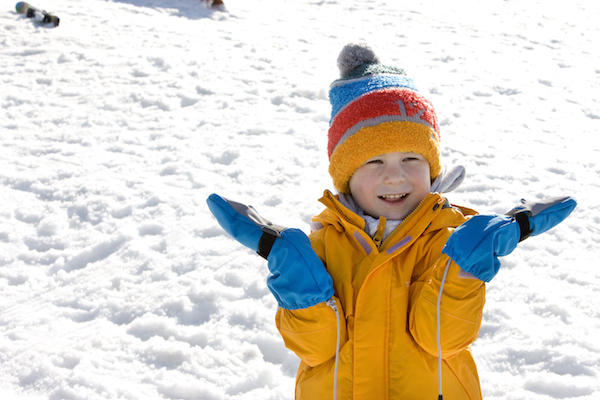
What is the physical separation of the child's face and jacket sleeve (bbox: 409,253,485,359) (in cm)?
27

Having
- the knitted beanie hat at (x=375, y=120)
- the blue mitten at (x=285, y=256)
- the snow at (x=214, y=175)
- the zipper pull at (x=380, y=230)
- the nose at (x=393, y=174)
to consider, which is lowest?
the snow at (x=214, y=175)

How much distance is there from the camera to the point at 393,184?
1.62m

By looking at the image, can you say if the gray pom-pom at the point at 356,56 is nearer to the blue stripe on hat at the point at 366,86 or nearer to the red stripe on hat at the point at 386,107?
the blue stripe on hat at the point at 366,86

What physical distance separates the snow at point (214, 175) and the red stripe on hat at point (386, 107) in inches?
45.5

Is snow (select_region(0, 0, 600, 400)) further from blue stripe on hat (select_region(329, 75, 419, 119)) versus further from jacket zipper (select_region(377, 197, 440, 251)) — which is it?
blue stripe on hat (select_region(329, 75, 419, 119))

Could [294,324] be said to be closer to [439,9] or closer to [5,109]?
[5,109]

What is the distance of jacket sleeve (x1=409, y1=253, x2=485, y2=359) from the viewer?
138 centimetres

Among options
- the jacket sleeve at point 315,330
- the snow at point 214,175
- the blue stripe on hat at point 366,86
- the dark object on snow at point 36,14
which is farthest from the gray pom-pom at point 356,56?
the dark object on snow at point 36,14

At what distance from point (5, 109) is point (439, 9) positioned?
6762 millimetres

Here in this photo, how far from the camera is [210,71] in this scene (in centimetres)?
540

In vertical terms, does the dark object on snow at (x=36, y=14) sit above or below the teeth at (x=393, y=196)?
below

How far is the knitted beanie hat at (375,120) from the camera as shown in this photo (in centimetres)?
166

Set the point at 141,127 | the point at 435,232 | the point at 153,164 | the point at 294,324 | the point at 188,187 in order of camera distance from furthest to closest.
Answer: the point at 141,127 → the point at 153,164 → the point at 188,187 → the point at 435,232 → the point at 294,324

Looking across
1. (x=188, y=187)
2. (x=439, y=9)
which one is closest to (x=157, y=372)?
(x=188, y=187)
